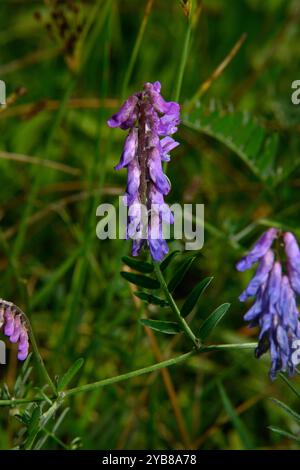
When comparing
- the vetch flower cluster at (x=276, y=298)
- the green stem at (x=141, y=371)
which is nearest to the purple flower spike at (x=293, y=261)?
the vetch flower cluster at (x=276, y=298)

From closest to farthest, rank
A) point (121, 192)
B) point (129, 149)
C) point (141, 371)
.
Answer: point (129, 149) < point (141, 371) < point (121, 192)

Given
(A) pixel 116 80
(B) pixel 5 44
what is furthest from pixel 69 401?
(B) pixel 5 44

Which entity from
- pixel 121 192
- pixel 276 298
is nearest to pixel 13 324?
pixel 276 298

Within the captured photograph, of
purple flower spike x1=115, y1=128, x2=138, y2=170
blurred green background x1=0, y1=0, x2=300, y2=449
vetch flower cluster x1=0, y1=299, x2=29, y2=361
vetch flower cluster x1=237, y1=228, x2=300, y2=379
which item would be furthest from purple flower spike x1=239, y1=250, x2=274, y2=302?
blurred green background x1=0, y1=0, x2=300, y2=449

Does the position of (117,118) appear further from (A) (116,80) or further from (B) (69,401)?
(A) (116,80)

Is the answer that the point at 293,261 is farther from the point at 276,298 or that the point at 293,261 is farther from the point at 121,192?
the point at 121,192

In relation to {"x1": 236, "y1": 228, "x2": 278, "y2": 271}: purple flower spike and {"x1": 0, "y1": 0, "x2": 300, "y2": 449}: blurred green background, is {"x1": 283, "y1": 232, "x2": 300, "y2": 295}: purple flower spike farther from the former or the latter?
{"x1": 0, "y1": 0, "x2": 300, "y2": 449}: blurred green background
